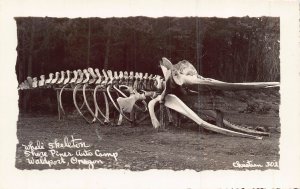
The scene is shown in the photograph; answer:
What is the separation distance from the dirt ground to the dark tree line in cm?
45

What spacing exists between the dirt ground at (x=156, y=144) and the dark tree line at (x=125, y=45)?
17.7 inches

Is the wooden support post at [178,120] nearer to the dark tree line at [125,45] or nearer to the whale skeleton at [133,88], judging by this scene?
the whale skeleton at [133,88]

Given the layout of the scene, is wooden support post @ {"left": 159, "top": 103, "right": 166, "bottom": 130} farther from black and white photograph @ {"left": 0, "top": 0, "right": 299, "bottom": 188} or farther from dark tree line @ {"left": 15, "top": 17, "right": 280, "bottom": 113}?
dark tree line @ {"left": 15, "top": 17, "right": 280, "bottom": 113}

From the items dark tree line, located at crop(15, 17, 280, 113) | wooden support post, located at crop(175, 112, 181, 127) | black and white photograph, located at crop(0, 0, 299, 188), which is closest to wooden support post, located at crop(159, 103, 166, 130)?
black and white photograph, located at crop(0, 0, 299, 188)

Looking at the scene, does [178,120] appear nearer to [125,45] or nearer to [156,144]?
[156,144]

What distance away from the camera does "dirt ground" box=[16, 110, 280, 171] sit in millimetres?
4637

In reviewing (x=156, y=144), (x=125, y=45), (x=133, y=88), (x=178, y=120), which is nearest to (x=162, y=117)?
(x=178, y=120)

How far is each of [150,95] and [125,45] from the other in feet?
1.61

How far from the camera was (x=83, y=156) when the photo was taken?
4637mm

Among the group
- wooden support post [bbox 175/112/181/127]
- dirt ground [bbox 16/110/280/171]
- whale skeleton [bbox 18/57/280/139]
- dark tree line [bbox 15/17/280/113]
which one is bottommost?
dirt ground [bbox 16/110/280/171]

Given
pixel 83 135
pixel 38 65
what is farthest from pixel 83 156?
pixel 38 65

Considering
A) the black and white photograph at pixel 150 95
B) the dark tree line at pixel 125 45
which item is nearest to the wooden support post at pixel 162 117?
the black and white photograph at pixel 150 95
